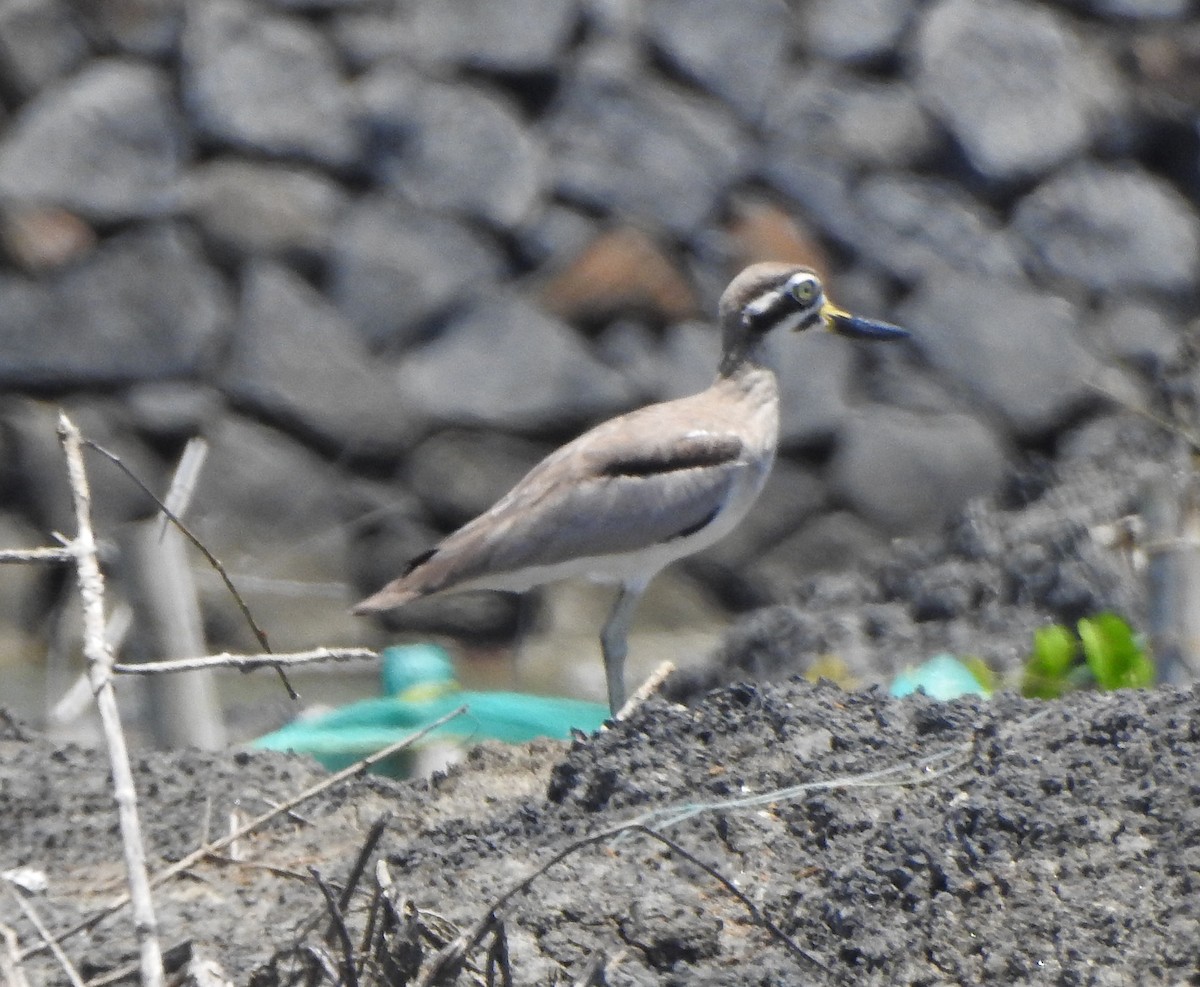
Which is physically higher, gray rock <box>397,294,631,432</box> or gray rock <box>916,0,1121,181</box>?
gray rock <box>916,0,1121,181</box>

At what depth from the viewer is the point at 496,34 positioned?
8.20m

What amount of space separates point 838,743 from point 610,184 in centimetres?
520

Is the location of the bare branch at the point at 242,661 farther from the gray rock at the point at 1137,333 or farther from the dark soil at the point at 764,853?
the gray rock at the point at 1137,333

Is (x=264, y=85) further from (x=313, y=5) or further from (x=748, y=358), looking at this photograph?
(x=748, y=358)

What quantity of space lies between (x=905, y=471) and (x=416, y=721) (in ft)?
13.4

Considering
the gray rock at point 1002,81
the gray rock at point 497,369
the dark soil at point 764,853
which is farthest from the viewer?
the gray rock at point 1002,81

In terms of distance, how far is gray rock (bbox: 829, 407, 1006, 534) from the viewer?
849cm

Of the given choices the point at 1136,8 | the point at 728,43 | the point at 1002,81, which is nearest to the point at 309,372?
the point at 728,43

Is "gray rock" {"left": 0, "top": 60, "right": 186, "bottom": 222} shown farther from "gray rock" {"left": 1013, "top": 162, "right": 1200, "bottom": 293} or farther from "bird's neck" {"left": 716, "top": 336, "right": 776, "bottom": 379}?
"gray rock" {"left": 1013, "top": 162, "right": 1200, "bottom": 293}

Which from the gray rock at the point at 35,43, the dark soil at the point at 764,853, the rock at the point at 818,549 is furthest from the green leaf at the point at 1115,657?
the gray rock at the point at 35,43

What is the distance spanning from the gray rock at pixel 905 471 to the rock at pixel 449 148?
164 cm

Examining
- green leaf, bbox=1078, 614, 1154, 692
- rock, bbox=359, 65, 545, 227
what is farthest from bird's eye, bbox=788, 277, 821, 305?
rock, bbox=359, 65, 545, 227

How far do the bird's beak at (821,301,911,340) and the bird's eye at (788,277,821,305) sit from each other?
0.26ft

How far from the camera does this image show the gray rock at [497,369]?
817 centimetres
